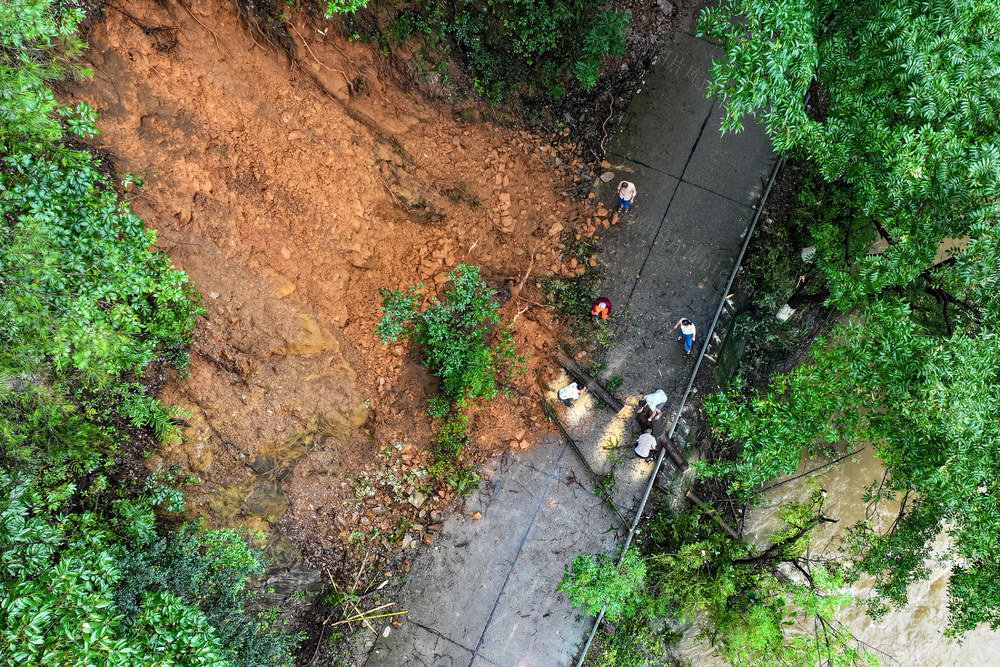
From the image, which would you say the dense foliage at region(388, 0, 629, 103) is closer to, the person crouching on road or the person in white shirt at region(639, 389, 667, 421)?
the person in white shirt at region(639, 389, 667, 421)

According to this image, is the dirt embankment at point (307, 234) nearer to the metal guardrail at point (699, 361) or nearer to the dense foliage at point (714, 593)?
the metal guardrail at point (699, 361)

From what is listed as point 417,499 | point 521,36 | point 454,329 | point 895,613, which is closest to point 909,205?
point 521,36

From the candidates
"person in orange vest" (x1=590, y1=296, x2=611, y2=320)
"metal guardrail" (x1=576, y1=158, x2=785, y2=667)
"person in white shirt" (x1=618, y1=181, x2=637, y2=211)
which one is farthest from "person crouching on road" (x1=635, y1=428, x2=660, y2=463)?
"person in white shirt" (x1=618, y1=181, x2=637, y2=211)

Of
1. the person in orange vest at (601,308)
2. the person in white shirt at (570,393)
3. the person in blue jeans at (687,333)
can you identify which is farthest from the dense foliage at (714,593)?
the person in orange vest at (601,308)

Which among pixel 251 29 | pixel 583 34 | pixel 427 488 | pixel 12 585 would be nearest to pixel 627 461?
pixel 427 488

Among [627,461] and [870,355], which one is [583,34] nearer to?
[870,355]

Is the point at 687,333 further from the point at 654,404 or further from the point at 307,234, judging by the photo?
the point at 307,234
